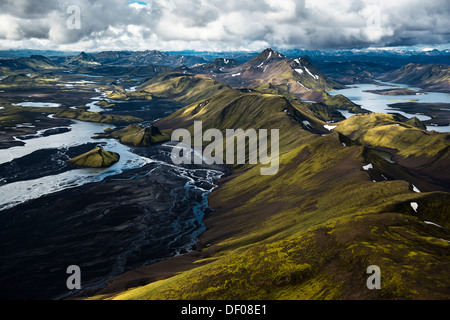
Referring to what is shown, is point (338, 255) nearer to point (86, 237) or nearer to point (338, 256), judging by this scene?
point (338, 256)

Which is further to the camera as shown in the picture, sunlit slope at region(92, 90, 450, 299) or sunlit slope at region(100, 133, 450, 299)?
sunlit slope at region(92, 90, 450, 299)

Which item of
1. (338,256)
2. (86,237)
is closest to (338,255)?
(338,256)

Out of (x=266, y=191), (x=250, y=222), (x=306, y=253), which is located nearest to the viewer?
(x=306, y=253)

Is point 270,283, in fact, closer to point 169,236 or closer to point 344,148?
point 169,236

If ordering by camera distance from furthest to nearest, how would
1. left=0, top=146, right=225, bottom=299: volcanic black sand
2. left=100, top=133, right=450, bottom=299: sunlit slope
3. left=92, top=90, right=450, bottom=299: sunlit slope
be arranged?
left=0, top=146, right=225, bottom=299: volcanic black sand
left=92, top=90, right=450, bottom=299: sunlit slope
left=100, top=133, right=450, bottom=299: sunlit slope

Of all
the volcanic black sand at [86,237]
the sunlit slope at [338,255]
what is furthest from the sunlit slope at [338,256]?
the volcanic black sand at [86,237]

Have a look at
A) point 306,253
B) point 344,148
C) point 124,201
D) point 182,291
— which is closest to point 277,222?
point 306,253

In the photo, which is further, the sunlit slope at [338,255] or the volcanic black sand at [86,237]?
the volcanic black sand at [86,237]

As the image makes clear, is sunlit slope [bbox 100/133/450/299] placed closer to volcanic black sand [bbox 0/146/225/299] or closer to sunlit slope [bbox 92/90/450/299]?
sunlit slope [bbox 92/90/450/299]

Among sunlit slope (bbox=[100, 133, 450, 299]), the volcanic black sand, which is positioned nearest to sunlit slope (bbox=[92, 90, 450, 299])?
sunlit slope (bbox=[100, 133, 450, 299])

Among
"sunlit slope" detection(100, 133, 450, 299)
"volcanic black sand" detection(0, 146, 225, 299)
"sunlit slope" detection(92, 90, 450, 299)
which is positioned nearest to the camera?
"sunlit slope" detection(100, 133, 450, 299)

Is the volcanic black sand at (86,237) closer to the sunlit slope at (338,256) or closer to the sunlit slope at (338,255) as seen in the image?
the sunlit slope at (338,255)
